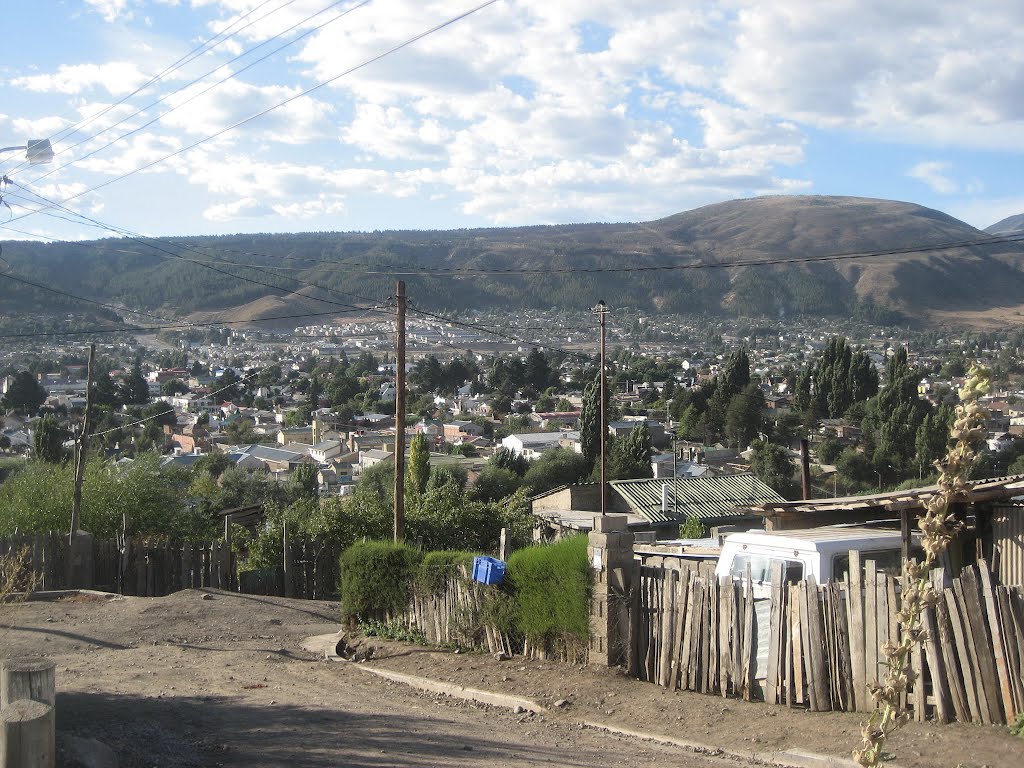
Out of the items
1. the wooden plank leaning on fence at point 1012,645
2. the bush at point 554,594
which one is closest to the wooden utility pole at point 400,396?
the bush at point 554,594

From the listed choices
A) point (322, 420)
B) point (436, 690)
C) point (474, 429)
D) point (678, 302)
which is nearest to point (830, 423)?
point (474, 429)

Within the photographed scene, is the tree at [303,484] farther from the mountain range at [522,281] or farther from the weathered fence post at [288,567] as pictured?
the mountain range at [522,281]

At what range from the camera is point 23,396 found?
7100cm

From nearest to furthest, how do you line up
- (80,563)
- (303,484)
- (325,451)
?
1. (80,563)
2. (303,484)
3. (325,451)

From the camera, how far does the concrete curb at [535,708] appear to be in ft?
25.6

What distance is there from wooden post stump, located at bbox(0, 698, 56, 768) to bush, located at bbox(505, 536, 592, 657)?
6614 mm

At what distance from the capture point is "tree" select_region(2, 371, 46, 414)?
2782 inches

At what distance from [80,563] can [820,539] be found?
1401 cm

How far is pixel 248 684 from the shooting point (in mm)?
10992

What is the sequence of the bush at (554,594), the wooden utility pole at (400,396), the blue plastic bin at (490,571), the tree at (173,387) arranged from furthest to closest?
the tree at (173,387) < the wooden utility pole at (400,396) < the blue plastic bin at (490,571) < the bush at (554,594)

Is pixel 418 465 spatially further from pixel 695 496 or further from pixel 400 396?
pixel 400 396

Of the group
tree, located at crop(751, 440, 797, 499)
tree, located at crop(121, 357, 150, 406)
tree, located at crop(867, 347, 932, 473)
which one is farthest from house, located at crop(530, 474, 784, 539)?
tree, located at crop(121, 357, 150, 406)

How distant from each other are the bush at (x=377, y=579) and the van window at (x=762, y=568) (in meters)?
4.41

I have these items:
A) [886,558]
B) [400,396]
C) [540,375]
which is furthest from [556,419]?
[886,558]
